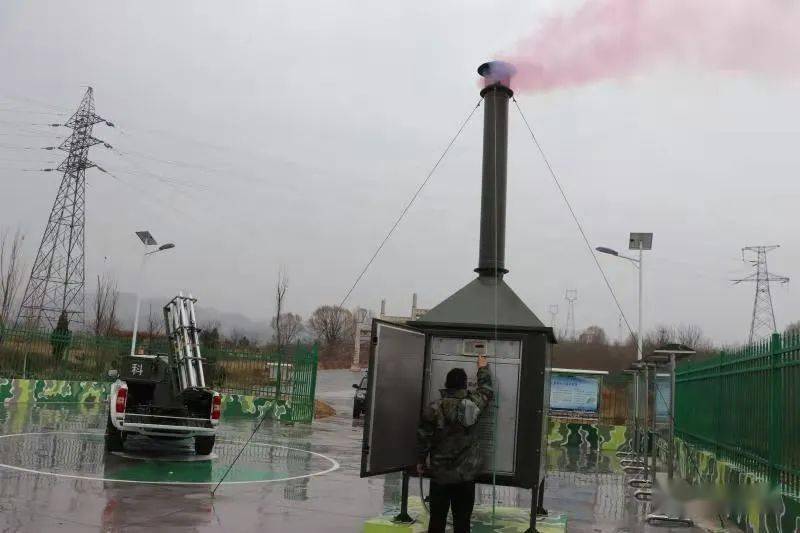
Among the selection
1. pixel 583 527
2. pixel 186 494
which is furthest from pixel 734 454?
pixel 186 494

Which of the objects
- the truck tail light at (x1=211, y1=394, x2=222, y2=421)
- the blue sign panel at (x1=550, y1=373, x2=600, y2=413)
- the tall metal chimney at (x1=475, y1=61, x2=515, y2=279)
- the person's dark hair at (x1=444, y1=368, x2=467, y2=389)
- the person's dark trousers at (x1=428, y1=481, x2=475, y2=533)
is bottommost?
the person's dark trousers at (x1=428, y1=481, x2=475, y2=533)

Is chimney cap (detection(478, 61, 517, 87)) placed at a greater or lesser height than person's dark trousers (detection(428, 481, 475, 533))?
greater

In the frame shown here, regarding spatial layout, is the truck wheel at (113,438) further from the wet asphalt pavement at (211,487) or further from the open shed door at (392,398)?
the open shed door at (392,398)

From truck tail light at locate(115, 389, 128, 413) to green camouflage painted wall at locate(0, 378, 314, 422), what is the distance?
9952 mm

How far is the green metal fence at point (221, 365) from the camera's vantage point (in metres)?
22.0

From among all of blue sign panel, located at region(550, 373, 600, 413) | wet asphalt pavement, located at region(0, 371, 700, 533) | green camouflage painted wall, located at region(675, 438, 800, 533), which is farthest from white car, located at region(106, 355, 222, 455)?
blue sign panel, located at region(550, 373, 600, 413)

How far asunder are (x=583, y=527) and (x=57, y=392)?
20.1 metres

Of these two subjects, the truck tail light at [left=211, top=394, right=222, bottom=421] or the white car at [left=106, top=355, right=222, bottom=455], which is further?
the truck tail light at [left=211, top=394, right=222, bottom=421]

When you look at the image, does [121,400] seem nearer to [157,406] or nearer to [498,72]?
[157,406]

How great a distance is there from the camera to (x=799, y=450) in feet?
21.5

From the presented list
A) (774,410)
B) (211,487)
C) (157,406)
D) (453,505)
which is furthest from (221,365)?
(774,410)

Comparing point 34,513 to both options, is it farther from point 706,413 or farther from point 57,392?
point 57,392

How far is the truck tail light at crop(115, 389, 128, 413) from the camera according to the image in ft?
39.5

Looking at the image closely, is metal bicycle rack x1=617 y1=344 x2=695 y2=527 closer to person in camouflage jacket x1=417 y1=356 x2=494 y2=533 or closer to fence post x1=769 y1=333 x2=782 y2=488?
fence post x1=769 y1=333 x2=782 y2=488
